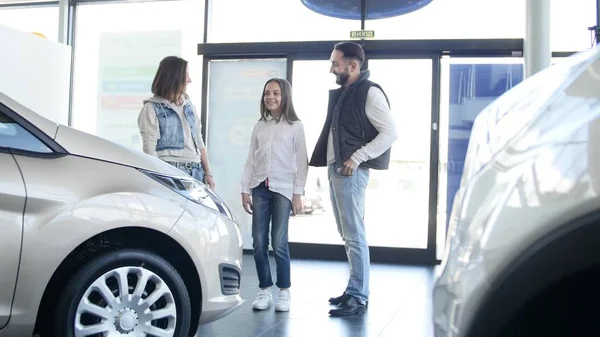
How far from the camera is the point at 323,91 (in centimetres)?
750

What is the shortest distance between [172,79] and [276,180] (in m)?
0.93

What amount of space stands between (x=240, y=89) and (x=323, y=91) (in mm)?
1042

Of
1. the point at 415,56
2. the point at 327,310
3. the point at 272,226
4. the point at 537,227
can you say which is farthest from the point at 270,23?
the point at 537,227

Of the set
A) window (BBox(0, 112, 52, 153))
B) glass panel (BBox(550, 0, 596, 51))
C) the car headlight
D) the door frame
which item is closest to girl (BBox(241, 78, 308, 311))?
the car headlight

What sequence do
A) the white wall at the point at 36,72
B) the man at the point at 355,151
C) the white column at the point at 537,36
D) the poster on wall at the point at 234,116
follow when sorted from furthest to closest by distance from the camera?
the poster on wall at the point at 234,116 → the white wall at the point at 36,72 → the white column at the point at 537,36 → the man at the point at 355,151

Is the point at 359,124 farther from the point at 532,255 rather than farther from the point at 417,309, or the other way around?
the point at 532,255

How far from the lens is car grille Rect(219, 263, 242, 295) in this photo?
287 centimetres

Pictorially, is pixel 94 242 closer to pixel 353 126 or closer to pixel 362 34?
pixel 353 126

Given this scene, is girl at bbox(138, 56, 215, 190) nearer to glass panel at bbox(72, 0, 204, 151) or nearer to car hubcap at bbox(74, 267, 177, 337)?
car hubcap at bbox(74, 267, 177, 337)

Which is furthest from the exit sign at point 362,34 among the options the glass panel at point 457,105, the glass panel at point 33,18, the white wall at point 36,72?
the glass panel at point 33,18

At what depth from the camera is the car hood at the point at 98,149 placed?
2.60m

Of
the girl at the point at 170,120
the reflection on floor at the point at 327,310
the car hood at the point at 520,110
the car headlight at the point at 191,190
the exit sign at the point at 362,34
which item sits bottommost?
the reflection on floor at the point at 327,310

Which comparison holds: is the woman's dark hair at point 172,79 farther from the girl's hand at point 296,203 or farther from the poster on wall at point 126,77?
the poster on wall at point 126,77

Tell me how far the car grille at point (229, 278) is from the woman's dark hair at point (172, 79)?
4.62ft
